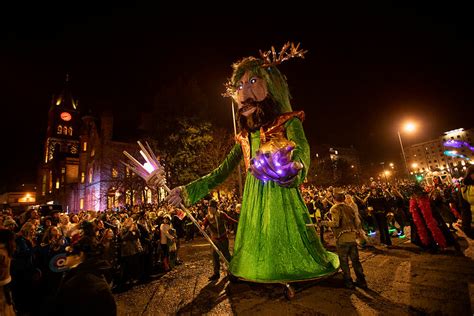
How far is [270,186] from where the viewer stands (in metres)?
2.29

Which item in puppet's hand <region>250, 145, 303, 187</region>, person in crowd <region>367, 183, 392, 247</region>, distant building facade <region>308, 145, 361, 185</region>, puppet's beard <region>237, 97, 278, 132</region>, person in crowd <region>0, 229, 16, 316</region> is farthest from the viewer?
distant building facade <region>308, 145, 361, 185</region>

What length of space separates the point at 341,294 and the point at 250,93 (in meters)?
4.36

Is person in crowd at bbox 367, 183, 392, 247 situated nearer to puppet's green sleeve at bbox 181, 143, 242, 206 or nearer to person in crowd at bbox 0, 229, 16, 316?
puppet's green sleeve at bbox 181, 143, 242, 206

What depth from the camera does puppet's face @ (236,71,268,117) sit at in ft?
8.11

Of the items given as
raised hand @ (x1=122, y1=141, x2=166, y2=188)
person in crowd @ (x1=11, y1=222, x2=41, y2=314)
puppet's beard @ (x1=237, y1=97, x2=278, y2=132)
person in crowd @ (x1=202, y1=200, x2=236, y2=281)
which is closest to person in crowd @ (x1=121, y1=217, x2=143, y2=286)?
person in crowd @ (x1=11, y1=222, x2=41, y2=314)

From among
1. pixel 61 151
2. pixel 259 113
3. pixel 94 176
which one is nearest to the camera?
pixel 259 113

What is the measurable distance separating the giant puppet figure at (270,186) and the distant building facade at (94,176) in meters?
26.3

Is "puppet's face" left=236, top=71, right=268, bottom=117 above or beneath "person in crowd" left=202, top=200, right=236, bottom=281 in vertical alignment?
above

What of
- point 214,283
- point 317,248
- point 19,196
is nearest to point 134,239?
point 214,283

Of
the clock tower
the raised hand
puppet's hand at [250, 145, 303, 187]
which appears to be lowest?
puppet's hand at [250, 145, 303, 187]

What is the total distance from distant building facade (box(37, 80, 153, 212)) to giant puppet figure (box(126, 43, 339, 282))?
86.2 ft

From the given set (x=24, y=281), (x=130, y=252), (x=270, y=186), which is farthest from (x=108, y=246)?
(x=270, y=186)

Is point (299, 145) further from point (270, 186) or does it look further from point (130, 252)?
point (130, 252)

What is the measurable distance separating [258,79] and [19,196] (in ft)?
312
